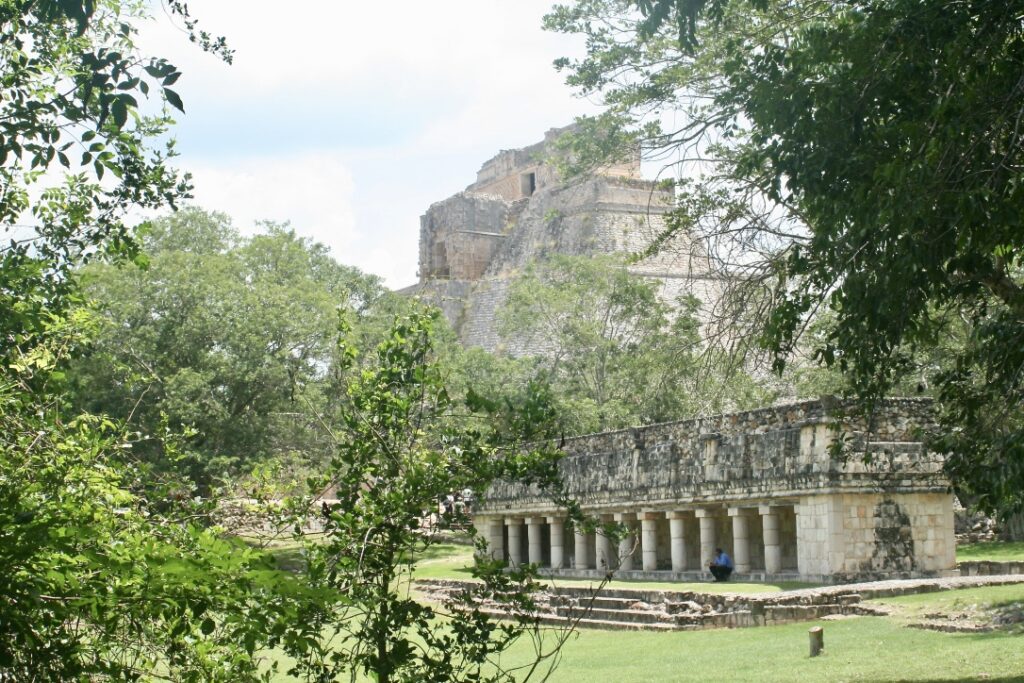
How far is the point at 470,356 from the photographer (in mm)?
35719

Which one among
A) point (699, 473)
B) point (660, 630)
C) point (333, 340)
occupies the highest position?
point (333, 340)

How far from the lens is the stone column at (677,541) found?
19.6 metres

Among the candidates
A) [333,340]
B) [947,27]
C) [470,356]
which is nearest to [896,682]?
[947,27]

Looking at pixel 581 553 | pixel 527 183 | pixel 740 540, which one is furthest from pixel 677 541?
pixel 527 183

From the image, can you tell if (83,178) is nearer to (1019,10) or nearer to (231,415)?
(1019,10)

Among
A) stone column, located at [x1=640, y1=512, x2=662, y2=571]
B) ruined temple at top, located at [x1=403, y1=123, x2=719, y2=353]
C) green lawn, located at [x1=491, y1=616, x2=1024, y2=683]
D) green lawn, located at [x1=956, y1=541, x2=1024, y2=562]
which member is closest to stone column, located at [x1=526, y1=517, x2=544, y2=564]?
stone column, located at [x1=640, y1=512, x2=662, y2=571]

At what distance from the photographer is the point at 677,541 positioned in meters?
19.8

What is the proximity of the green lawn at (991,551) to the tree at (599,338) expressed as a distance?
9366mm

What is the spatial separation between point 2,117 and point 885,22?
5361 millimetres

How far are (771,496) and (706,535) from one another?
2195 mm

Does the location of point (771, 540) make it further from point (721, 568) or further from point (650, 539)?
point (650, 539)

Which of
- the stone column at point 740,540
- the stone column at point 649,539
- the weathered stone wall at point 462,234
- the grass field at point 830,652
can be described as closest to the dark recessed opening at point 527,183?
the weathered stone wall at point 462,234

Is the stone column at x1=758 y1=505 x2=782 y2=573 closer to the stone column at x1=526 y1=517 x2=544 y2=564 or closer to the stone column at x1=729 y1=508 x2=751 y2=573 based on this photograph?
the stone column at x1=729 y1=508 x2=751 y2=573

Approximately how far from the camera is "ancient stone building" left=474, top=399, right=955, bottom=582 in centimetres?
1605
